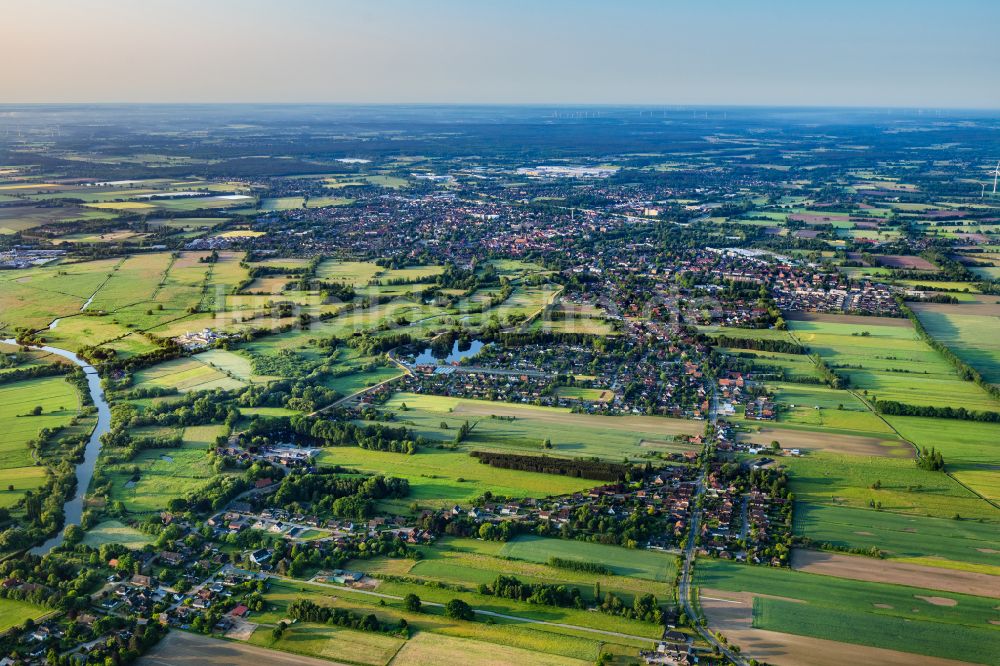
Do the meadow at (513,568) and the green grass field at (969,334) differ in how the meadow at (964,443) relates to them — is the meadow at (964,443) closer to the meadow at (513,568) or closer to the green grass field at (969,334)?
the green grass field at (969,334)

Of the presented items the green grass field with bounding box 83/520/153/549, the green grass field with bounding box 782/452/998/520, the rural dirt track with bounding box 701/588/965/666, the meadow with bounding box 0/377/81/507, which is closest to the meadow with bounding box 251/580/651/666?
the rural dirt track with bounding box 701/588/965/666

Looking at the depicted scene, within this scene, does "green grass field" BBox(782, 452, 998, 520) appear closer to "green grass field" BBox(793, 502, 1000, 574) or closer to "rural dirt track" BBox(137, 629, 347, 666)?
"green grass field" BBox(793, 502, 1000, 574)

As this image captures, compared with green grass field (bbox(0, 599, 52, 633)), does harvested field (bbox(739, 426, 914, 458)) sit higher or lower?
higher

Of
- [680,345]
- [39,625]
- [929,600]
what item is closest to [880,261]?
[680,345]

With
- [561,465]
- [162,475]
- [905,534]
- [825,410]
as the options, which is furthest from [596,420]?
[162,475]

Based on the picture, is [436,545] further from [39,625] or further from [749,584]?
[39,625]
